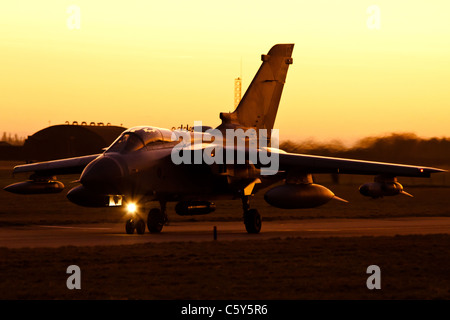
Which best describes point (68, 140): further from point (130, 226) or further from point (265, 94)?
point (130, 226)

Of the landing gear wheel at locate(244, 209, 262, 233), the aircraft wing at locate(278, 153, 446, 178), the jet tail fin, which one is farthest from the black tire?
the jet tail fin

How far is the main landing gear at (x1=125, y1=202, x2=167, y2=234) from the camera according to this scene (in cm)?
2398

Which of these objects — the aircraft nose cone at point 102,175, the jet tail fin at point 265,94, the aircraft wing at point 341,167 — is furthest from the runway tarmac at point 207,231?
the jet tail fin at point 265,94

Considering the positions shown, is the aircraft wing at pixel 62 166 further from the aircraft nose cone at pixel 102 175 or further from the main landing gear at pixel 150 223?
the aircraft nose cone at pixel 102 175

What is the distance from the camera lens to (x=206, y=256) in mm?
17719

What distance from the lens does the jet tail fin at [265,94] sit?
1161 inches

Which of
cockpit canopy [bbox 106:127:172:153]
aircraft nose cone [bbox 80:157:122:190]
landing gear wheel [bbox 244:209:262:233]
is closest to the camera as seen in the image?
aircraft nose cone [bbox 80:157:122:190]

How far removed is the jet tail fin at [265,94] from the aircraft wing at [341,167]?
353cm

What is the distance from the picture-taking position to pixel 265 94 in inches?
1183

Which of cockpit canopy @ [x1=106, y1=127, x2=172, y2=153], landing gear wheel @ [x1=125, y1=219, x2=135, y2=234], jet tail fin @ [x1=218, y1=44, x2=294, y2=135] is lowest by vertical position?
landing gear wheel @ [x1=125, y1=219, x2=135, y2=234]

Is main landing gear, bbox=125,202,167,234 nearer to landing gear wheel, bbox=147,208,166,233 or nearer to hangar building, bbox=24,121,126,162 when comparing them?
landing gear wheel, bbox=147,208,166,233

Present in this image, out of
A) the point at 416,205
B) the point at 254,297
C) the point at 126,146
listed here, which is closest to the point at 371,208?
the point at 416,205

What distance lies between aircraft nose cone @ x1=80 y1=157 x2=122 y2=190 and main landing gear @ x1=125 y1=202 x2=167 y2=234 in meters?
2.01
